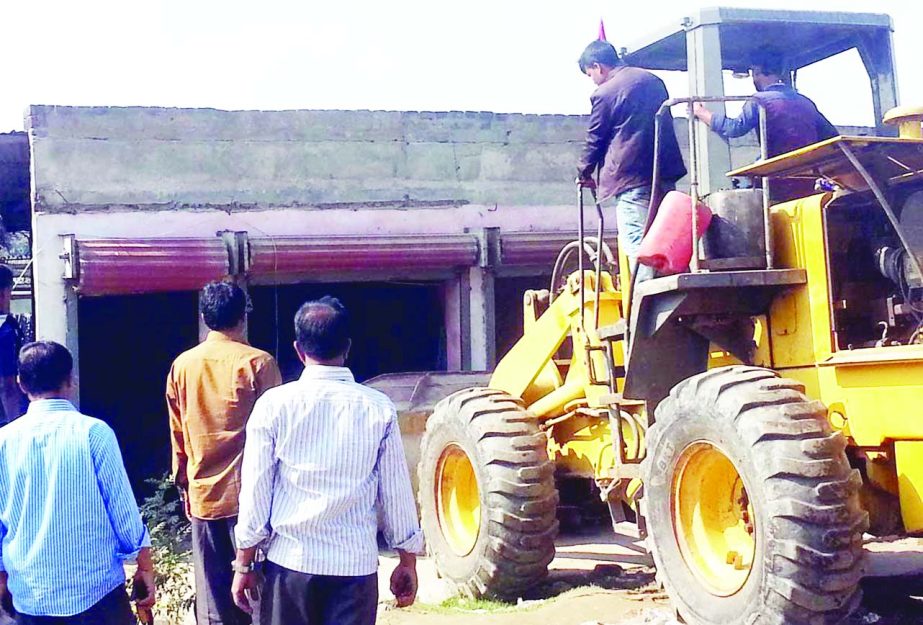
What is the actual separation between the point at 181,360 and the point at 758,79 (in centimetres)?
397

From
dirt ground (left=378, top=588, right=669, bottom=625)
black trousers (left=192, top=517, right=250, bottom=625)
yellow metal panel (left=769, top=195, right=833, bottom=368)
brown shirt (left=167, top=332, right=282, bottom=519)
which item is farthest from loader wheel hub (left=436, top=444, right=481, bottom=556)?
brown shirt (left=167, top=332, right=282, bottom=519)

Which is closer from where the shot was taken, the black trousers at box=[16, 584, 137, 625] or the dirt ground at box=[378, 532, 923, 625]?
the black trousers at box=[16, 584, 137, 625]

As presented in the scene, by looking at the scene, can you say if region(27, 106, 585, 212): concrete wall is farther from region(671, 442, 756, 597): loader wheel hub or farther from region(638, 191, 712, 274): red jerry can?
region(671, 442, 756, 597): loader wheel hub

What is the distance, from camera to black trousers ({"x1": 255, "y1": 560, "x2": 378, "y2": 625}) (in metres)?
3.54

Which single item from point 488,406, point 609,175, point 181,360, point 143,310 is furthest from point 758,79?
point 143,310

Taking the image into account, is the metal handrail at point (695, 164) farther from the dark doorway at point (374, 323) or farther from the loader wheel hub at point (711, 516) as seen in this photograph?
the dark doorway at point (374, 323)

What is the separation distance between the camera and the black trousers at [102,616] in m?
3.60

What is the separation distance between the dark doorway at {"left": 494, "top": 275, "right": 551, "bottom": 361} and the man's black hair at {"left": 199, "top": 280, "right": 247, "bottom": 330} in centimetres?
826

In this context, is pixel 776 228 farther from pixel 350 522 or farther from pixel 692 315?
pixel 350 522

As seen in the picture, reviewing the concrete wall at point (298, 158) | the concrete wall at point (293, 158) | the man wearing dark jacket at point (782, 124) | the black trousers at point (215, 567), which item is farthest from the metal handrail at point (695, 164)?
the concrete wall at point (293, 158)

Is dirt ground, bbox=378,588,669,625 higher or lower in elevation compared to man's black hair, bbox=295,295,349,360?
lower

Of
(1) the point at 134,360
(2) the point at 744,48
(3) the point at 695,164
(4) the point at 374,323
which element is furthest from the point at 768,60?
(1) the point at 134,360

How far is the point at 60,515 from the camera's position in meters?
3.60

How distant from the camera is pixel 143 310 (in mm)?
13742
